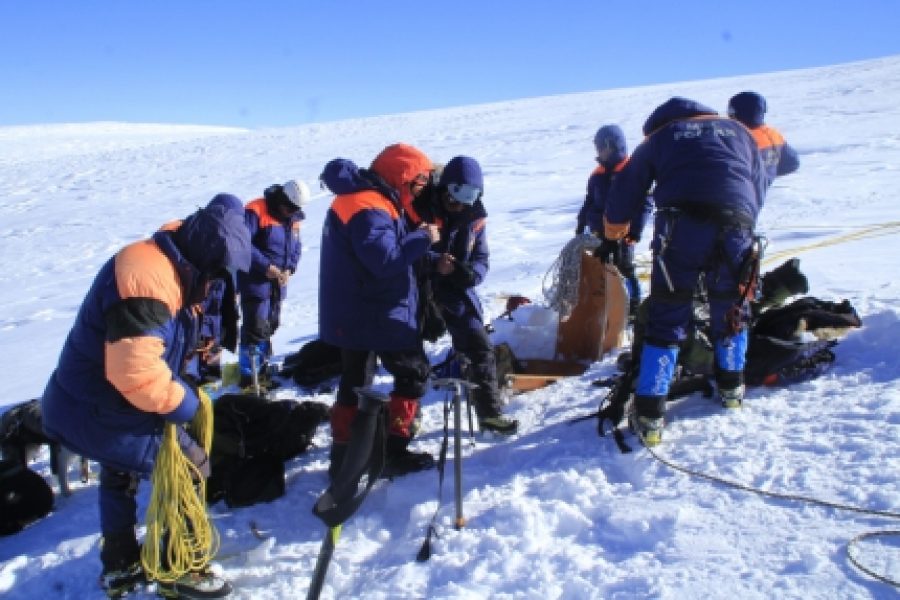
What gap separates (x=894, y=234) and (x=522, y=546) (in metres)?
6.81

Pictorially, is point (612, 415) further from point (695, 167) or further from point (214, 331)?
point (214, 331)

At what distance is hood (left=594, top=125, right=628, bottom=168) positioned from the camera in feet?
19.2

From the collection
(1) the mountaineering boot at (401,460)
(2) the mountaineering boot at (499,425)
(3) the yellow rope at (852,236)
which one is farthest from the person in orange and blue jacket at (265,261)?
A: (3) the yellow rope at (852,236)

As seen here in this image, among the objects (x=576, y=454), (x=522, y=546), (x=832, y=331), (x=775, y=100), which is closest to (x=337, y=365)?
(x=576, y=454)

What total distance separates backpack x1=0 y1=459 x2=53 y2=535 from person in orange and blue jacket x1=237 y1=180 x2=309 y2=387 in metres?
1.77

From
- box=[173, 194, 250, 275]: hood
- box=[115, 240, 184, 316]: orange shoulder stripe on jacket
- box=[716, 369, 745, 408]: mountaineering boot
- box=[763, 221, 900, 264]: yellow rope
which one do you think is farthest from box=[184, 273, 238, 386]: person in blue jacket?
box=[763, 221, 900, 264]: yellow rope

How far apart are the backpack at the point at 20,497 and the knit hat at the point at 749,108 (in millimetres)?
4596

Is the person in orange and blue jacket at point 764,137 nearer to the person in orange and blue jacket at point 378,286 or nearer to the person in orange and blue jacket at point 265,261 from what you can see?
the person in orange and blue jacket at point 378,286

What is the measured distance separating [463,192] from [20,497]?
8.89 feet

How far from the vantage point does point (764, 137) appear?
14.2ft

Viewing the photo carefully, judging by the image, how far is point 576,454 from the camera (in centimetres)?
340

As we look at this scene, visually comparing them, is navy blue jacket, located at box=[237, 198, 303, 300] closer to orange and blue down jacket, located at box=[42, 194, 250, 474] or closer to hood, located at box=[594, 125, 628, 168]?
orange and blue down jacket, located at box=[42, 194, 250, 474]

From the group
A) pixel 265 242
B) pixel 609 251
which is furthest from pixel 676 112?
pixel 265 242

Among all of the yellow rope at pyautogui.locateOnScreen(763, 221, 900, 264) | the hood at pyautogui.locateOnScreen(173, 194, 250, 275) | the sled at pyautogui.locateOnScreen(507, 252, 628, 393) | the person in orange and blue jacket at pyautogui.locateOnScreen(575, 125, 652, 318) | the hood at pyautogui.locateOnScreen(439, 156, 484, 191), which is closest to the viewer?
the hood at pyautogui.locateOnScreen(173, 194, 250, 275)
